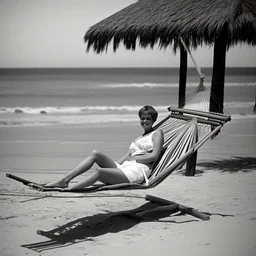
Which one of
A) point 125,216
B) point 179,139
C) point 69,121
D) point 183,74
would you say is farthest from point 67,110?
point 125,216

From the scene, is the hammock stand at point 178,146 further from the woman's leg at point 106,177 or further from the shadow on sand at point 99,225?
the woman's leg at point 106,177

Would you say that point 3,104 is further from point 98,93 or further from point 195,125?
point 195,125

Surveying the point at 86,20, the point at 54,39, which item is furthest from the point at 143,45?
the point at 54,39

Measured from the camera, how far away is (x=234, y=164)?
4992 mm

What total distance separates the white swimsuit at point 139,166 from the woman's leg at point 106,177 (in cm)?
6

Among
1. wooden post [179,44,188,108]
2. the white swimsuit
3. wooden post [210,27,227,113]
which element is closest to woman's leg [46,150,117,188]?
the white swimsuit

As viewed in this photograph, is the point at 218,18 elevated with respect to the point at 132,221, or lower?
elevated

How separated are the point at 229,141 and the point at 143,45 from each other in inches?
111

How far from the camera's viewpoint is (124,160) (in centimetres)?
313

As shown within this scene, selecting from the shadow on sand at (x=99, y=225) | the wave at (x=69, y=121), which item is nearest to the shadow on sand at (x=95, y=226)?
the shadow on sand at (x=99, y=225)

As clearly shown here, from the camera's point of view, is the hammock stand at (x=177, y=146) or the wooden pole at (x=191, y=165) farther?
the wooden pole at (x=191, y=165)

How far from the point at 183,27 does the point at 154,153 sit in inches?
58.6

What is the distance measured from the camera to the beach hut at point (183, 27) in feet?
12.8

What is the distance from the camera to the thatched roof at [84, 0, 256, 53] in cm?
388
